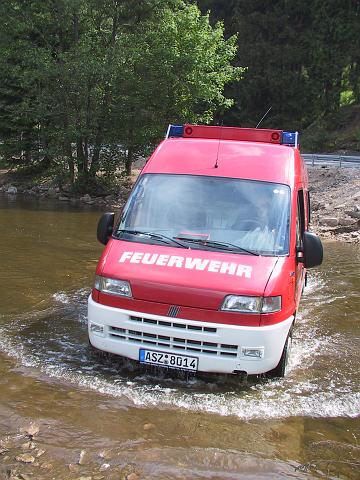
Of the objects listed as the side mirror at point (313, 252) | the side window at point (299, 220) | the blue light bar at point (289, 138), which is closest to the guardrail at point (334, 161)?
the blue light bar at point (289, 138)

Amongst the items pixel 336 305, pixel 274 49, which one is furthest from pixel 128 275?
pixel 274 49

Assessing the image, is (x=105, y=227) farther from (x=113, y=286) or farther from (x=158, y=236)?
(x=113, y=286)

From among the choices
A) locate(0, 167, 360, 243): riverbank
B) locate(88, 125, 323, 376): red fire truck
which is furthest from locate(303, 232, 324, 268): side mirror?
locate(0, 167, 360, 243): riverbank

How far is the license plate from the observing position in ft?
17.7

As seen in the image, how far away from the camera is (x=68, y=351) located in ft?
21.8

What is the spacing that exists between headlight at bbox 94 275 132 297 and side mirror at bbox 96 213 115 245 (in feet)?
3.05

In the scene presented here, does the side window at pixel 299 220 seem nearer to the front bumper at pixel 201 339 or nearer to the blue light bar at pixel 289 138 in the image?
the blue light bar at pixel 289 138

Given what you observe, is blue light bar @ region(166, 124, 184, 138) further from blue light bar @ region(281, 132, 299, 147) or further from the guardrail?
the guardrail

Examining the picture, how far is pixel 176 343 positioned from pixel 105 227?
73.6 inches

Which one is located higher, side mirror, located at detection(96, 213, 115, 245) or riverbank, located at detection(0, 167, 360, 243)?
side mirror, located at detection(96, 213, 115, 245)

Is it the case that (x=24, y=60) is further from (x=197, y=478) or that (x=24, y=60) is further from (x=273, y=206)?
(x=197, y=478)

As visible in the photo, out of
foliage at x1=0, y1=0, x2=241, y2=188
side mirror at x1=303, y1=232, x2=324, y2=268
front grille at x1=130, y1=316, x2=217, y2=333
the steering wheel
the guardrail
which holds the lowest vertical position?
front grille at x1=130, y1=316, x2=217, y2=333

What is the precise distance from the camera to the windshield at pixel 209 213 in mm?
6051

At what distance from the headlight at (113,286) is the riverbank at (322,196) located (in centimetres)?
1132
